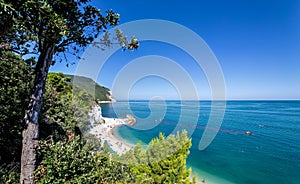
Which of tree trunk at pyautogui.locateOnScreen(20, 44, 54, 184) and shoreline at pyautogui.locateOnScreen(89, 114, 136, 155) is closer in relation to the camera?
tree trunk at pyautogui.locateOnScreen(20, 44, 54, 184)

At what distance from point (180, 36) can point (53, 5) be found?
754cm

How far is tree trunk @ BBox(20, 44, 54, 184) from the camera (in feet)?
16.0

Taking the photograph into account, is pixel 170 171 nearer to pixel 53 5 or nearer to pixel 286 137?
pixel 53 5

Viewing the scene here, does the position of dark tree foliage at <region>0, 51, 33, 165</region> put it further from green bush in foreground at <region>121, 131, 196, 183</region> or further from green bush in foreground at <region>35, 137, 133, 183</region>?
green bush in foreground at <region>121, 131, 196, 183</region>

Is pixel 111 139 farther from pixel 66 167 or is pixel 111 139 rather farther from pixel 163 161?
pixel 66 167

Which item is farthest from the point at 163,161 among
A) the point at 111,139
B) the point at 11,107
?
the point at 111,139

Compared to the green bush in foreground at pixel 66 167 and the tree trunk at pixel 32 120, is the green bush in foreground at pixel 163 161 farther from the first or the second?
the tree trunk at pixel 32 120

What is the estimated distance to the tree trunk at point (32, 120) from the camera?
4883mm

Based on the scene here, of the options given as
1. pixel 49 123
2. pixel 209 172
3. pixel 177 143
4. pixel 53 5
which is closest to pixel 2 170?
pixel 49 123

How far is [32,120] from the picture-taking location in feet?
16.0

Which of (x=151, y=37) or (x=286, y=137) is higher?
(x=151, y=37)

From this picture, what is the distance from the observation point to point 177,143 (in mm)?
11898

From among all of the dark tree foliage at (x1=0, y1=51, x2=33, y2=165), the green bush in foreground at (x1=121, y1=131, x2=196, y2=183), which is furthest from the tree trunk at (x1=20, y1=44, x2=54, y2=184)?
the green bush in foreground at (x1=121, y1=131, x2=196, y2=183)

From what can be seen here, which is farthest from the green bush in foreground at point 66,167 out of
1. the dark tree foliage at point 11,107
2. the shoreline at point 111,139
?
the shoreline at point 111,139
